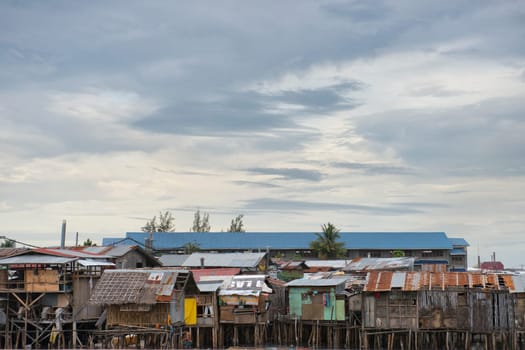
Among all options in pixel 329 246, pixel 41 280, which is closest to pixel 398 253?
pixel 329 246

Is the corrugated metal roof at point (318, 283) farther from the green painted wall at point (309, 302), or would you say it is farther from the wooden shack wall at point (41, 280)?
the wooden shack wall at point (41, 280)

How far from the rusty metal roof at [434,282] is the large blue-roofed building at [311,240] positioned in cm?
4141

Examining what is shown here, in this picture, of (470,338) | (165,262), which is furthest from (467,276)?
(165,262)

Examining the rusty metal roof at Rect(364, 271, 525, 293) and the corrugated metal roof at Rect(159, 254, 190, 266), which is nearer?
the rusty metal roof at Rect(364, 271, 525, 293)

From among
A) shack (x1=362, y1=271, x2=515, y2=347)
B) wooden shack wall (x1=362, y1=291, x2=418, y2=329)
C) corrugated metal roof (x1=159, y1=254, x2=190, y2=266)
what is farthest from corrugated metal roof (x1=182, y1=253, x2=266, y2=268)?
shack (x1=362, y1=271, x2=515, y2=347)

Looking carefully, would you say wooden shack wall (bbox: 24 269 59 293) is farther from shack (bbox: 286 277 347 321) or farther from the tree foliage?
the tree foliage

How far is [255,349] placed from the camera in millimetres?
38688

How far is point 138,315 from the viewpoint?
39500 mm

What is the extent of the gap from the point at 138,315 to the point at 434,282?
18.1 metres

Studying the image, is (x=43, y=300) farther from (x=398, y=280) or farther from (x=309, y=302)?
(x=398, y=280)

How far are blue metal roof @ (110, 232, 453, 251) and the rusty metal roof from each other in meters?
43.7

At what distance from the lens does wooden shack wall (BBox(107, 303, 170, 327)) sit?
3919 centimetres

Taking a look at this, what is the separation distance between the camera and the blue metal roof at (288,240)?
85.7m

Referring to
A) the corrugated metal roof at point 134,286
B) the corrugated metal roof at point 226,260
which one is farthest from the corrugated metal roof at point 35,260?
the corrugated metal roof at point 226,260
